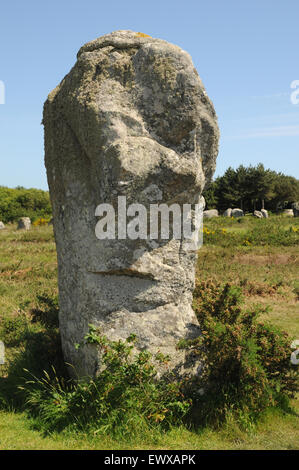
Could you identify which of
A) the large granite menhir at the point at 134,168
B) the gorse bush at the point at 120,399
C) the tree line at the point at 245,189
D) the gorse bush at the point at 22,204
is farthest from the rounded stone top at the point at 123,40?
the tree line at the point at 245,189

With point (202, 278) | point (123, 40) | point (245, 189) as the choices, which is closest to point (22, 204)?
point (245, 189)

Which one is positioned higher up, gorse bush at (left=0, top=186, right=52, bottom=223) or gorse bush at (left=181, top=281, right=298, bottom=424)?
gorse bush at (left=0, top=186, right=52, bottom=223)

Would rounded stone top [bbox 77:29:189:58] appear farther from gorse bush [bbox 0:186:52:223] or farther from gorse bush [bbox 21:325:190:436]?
gorse bush [bbox 0:186:52:223]

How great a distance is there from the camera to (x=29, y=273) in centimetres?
1179

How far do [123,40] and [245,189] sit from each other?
132 ft

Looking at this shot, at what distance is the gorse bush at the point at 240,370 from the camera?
4.52 meters

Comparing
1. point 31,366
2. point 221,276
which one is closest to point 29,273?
point 221,276

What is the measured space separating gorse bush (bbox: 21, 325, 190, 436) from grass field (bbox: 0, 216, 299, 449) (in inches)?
5.3

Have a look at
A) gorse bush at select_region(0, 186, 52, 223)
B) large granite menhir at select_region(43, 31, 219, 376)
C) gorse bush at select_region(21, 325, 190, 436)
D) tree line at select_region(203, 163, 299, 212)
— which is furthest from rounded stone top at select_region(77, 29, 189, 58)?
tree line at select_region(203, 163, 299, 212)

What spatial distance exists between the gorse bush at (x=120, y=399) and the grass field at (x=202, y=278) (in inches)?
5.3

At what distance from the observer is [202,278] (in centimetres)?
818

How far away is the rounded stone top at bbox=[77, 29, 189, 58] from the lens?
4973 millimetres

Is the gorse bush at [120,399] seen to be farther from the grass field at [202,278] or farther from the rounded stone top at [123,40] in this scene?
the rounded stone top at [123,40]
